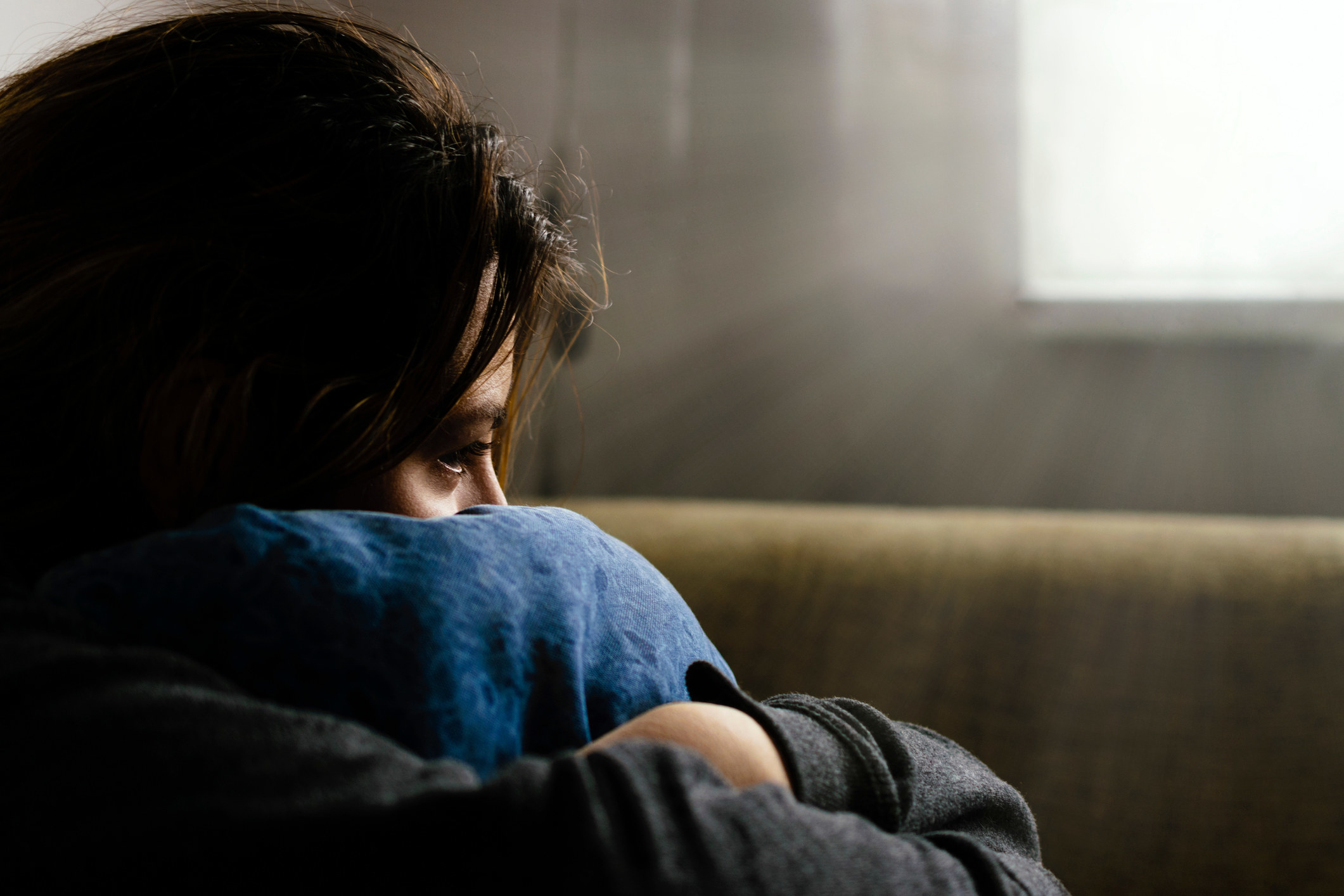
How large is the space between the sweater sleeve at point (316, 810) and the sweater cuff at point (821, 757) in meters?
0.05

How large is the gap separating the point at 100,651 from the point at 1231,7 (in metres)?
1.30

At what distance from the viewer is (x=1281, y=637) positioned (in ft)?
2.67

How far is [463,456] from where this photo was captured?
473 millimetres

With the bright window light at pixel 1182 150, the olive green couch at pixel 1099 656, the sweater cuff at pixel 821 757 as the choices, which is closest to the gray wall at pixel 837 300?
the bright window light at pixel 1182 150

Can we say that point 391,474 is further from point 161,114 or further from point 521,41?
point 521,41

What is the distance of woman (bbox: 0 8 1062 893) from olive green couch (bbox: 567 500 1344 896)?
17.5 inches

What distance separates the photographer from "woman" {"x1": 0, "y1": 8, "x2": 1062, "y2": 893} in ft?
0.78

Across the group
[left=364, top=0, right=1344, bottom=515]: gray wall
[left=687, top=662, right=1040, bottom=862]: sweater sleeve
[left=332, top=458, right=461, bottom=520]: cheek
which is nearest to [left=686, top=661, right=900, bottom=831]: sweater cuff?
[left=687, top=662, right=1040, bottom=862]: sweater sleeve

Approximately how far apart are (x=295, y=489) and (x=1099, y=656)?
2.45ft

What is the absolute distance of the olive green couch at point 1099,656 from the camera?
2.56 ft

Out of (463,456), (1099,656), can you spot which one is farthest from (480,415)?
(1099,656)

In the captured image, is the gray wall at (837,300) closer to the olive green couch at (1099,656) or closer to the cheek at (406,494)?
the olive green couch at (1099,656)

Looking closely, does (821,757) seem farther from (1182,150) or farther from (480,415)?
(1182,150)

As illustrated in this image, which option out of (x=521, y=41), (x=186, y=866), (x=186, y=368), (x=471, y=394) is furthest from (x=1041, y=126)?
(x=186, y=866)
